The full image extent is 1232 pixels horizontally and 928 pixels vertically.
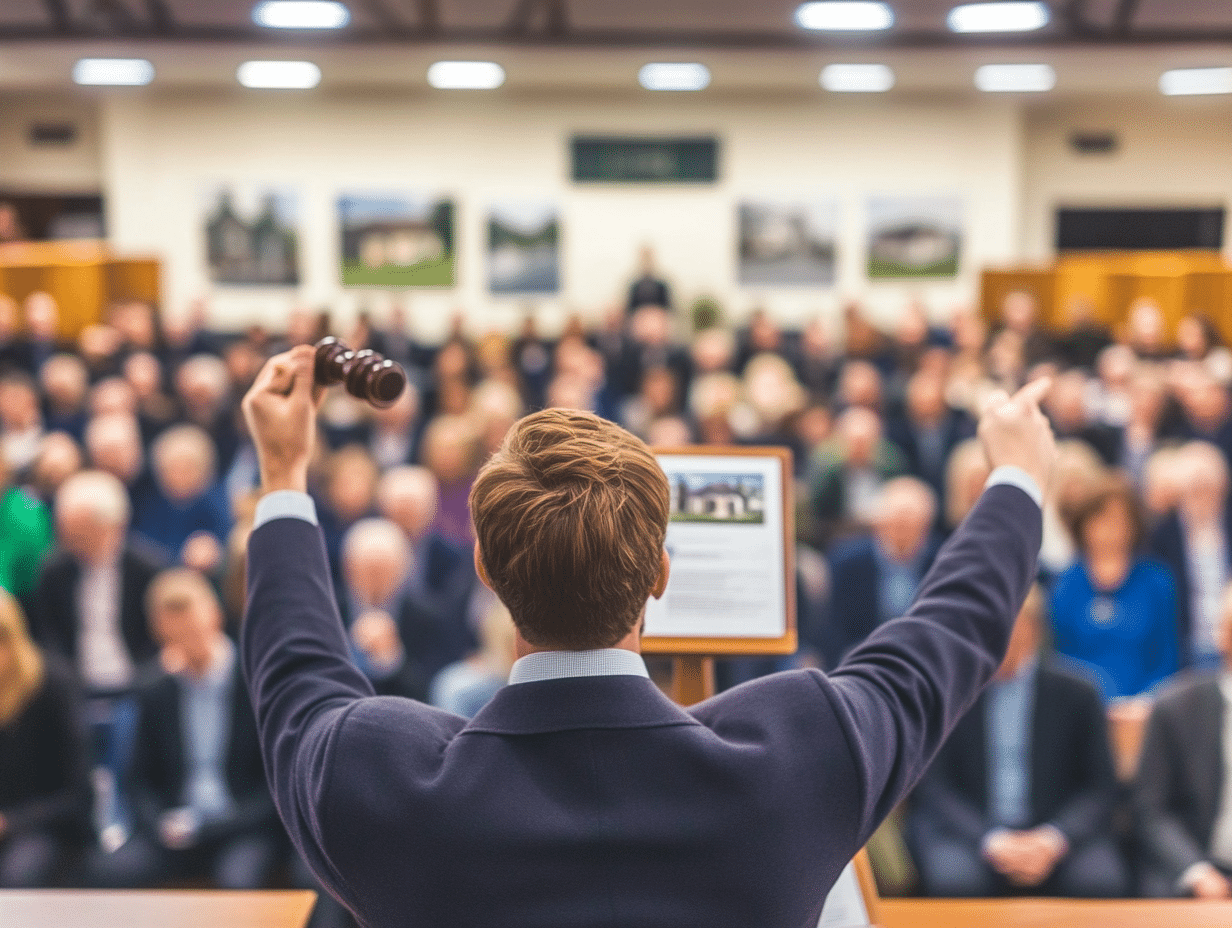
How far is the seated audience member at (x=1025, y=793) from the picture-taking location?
113 inches

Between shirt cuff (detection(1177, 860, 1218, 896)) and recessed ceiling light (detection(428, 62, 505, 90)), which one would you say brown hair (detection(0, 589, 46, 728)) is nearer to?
shirt cuff (detection(1177, 860, 1218, 896))

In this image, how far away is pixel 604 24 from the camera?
8.52 meters

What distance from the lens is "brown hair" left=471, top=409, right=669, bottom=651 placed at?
88cm

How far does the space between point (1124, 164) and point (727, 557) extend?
13166 millimetres

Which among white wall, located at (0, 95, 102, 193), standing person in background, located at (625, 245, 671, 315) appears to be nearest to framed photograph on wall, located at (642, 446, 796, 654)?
standing person in background, located at (625, 245, 671, 315)

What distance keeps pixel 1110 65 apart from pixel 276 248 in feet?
26.6

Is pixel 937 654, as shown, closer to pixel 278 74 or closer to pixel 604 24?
pixel 604 24

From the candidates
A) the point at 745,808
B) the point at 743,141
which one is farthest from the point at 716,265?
the point at 745,808

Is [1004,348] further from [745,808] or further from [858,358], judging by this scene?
[745,808]

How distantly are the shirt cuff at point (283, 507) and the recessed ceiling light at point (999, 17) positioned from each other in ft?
23.5

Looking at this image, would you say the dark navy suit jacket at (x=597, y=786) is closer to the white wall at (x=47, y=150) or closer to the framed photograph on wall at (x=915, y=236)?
the framed photograph on wall at (x=915, y=236)

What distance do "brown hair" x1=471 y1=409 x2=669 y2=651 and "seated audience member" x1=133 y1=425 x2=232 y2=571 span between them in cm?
409

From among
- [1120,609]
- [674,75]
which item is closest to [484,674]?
[1120,609]

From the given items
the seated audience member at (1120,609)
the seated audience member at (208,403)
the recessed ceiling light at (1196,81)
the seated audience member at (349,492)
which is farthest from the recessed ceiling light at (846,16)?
the seated audience member at (349,492)
